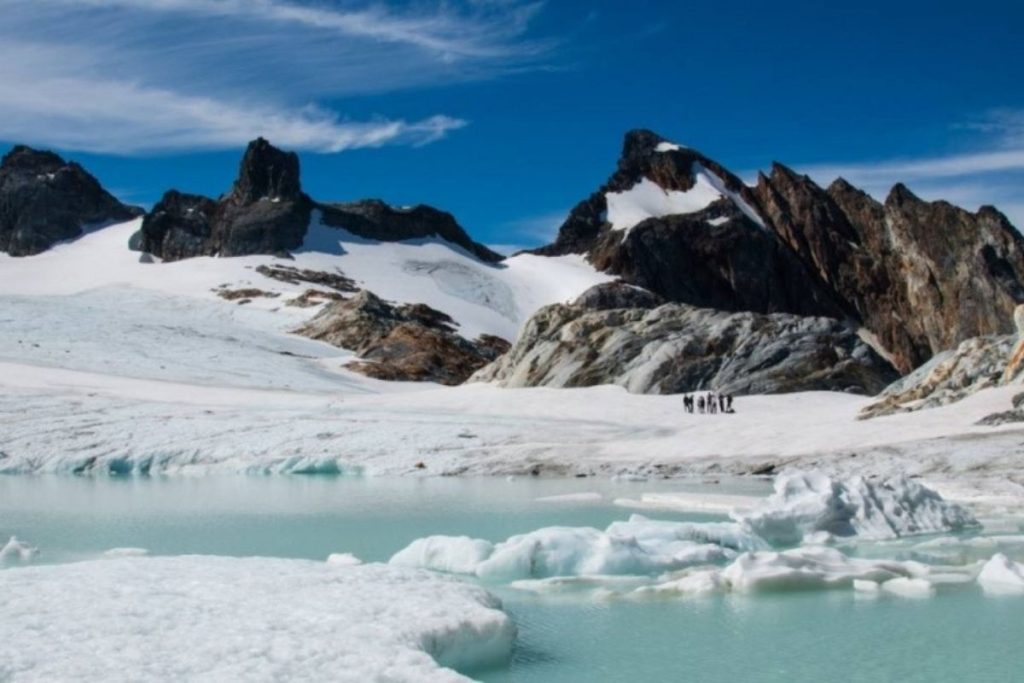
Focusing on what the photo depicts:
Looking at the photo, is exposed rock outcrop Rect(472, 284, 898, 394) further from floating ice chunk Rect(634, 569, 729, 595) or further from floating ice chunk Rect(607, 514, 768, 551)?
floating ice chunk Rect(634, 569, 729, 595)

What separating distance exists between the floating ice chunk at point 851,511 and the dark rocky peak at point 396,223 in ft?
427

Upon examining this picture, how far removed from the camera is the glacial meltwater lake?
11.1 meters

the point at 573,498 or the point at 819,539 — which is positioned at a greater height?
the point at 573,498

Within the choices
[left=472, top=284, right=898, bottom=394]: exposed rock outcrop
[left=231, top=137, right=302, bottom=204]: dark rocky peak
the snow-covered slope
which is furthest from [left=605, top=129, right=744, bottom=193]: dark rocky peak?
[left=472, top=284, right=898, bottom=394]: exposed rock outcrop

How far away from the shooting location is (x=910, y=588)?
47.5 ft

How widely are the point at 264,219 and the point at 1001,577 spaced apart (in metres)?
130

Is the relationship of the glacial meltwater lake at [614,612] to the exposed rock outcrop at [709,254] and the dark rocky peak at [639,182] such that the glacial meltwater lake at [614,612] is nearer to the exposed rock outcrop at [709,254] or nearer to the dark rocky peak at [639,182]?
the exposed rock outcrop at [709,254]

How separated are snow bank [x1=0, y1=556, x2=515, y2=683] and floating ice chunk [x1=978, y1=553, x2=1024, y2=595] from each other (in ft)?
21.3

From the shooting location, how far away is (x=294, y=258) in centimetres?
13300

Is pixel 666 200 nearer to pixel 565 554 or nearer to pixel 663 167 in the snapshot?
pixel 663 167

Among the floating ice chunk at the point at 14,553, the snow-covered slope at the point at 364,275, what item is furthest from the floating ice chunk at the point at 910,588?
the snow-covered slope at the point at 364,275

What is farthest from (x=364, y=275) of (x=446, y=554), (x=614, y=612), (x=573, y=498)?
(x=614, y=612)

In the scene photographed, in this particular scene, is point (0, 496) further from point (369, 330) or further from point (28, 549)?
point (369, 330)

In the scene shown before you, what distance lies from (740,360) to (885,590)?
3350cm
